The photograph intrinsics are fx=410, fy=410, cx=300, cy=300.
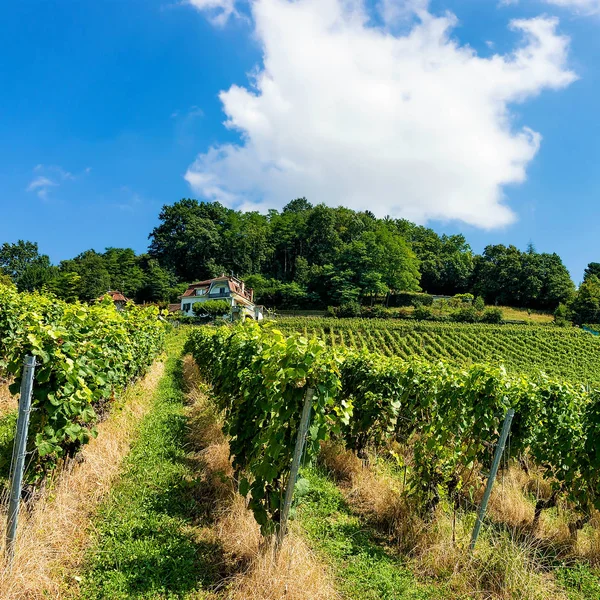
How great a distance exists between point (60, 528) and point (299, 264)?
7395cm

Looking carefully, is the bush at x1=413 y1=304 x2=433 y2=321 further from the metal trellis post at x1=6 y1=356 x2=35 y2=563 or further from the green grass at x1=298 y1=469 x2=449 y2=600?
the metal trellis post at x1=6 y1=356 x2=35 y2=563

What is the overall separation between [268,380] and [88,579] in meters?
1.82

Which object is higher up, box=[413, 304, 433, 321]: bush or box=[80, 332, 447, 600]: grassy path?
box=[413, 304, 433, 321]: bush

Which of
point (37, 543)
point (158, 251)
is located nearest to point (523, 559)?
point (37, 543)

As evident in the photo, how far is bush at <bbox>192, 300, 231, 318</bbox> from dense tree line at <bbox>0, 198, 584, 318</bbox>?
18.1 m

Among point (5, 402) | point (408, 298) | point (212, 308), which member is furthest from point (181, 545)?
point (408, 298)

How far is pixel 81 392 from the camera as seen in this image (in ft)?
10.8

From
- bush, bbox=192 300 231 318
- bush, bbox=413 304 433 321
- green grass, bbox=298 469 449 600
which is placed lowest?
green grass, bbox=298 469 449 600

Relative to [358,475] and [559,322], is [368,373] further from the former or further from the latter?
[559,322]

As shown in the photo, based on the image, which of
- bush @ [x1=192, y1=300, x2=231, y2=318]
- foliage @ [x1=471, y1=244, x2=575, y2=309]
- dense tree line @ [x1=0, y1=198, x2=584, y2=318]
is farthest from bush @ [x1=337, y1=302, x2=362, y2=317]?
foliage @ [x1=471, y1=244, x2=575, y2=309]

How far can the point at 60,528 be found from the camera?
3176 mm

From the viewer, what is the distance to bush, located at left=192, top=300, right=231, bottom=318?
159 feet

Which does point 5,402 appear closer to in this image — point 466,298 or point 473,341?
point 473,341

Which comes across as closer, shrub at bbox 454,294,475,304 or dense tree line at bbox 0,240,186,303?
dense tree line at bbox 0,240,186,303
